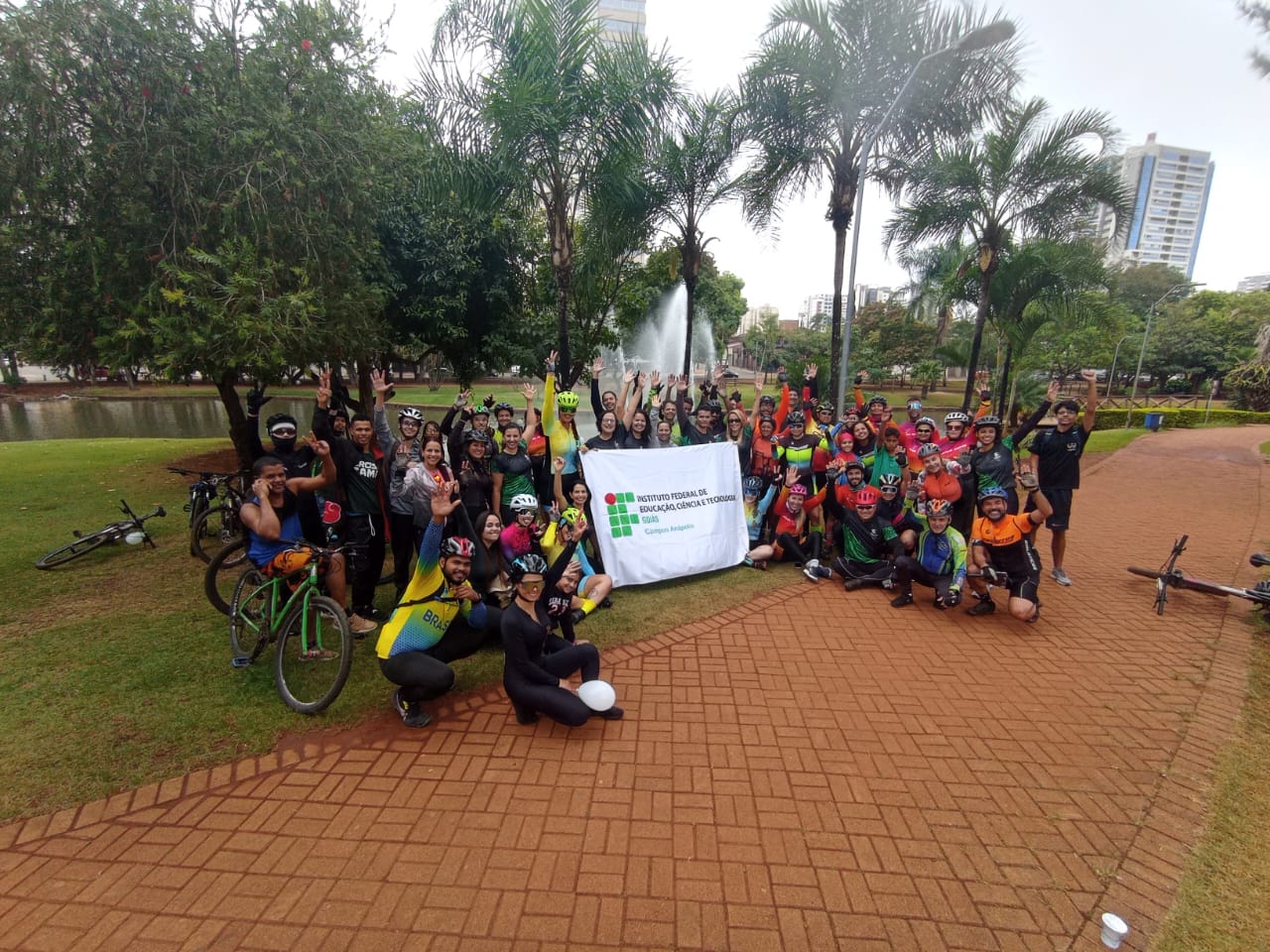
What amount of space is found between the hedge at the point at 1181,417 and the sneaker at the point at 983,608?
28.7 metres

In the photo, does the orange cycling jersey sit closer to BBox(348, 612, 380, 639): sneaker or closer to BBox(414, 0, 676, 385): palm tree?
BBox(348, 612, 380, 639): sneaker

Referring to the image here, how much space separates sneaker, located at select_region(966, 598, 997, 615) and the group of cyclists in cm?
2

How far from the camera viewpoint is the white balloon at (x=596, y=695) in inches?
166

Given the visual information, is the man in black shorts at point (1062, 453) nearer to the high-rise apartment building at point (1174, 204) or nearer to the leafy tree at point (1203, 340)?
the leafy tree at point (1203, 340)

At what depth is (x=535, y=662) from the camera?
4.23 m

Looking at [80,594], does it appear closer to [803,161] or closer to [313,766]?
[313,766]

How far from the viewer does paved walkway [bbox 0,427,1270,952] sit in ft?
9.31

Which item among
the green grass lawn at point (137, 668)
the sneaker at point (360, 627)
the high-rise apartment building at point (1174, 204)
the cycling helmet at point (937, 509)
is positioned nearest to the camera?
the green grass lawn at point (137, 668)

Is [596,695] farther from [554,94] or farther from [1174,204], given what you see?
[1174,204]

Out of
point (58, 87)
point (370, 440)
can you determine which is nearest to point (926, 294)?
point (370, 440)

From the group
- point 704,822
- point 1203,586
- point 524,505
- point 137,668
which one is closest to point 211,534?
point 137,668

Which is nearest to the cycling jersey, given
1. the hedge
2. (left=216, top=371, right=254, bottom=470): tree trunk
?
(left=216, top=371, right=254, bottom=470): tree trunk

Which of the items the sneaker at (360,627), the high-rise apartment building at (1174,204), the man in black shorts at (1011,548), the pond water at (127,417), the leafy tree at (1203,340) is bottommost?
the pond water at (127,417)

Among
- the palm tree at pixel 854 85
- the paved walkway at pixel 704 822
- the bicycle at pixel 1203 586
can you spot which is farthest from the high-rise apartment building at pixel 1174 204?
the paved walkway at pixel 704 822
